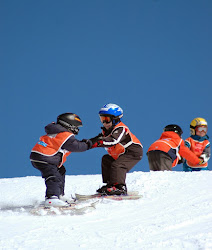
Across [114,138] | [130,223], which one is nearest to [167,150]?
[114,138]

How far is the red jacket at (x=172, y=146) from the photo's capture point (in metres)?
7.49

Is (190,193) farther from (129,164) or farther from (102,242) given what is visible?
(102,242)

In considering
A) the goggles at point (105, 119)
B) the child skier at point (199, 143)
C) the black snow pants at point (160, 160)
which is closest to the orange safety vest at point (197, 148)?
the child skier at point (199, 143)

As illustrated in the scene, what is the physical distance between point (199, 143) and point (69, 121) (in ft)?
16.0

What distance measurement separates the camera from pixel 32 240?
3.09 m

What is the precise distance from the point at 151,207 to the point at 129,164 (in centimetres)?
A: 106

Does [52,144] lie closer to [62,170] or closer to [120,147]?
[62,170]

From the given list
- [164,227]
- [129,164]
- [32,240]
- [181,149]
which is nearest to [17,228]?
[32,240]

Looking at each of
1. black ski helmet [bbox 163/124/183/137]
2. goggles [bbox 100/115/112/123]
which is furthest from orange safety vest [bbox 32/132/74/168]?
black ski helmet [bbox 163/124/183/137]

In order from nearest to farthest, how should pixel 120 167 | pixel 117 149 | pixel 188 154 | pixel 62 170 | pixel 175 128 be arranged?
1. pixel 62 170
2. pixel 120 167
3. pixel 117 149
4. pixel 175 128
5. pixel 188 154

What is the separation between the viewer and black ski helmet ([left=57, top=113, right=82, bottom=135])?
469 cm

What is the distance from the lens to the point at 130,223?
3.63 metres

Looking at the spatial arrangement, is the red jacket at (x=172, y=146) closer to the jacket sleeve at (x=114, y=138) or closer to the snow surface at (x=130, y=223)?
the snow surface at (x=130, y=223)

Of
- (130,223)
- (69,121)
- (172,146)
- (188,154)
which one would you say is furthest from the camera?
(188,154)
